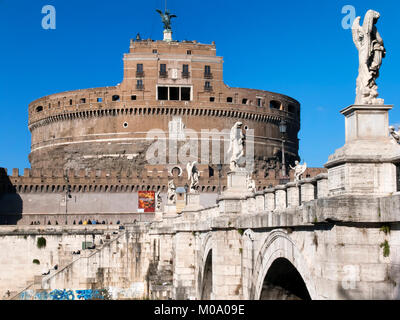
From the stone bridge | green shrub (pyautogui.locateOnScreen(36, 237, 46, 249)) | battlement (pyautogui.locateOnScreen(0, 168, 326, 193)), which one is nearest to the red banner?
battlement (pyautogui.locateOnScreen(0, 168, 326, 193))

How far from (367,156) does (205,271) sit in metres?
16.0

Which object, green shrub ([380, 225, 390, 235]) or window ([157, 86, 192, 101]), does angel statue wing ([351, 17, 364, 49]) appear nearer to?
green shrub ([380, 225, 390, 235])

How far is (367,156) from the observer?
29.3 ft

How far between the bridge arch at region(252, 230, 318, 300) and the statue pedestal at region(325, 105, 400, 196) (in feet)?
7.86

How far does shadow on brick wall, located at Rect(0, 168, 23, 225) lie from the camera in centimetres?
6128

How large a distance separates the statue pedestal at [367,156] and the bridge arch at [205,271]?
13631mm

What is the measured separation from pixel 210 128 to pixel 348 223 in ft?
212

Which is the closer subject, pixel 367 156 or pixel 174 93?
pixel 367 156

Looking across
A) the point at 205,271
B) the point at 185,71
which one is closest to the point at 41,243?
the point at 205,271

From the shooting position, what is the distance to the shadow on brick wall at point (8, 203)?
201 ft

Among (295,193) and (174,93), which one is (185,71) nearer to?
(174,93)

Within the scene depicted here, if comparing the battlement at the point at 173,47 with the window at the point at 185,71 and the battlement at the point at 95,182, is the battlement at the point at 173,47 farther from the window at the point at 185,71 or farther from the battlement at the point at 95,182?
the battlement at the point at 95,182

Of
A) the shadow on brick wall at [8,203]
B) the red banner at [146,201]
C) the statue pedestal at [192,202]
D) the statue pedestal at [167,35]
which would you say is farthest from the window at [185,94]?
the statue pedestal at [192,202]
